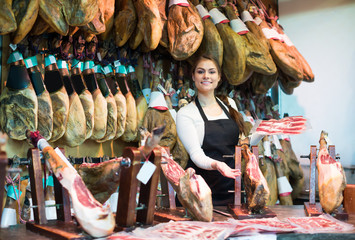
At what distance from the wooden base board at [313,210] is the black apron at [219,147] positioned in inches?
23.2

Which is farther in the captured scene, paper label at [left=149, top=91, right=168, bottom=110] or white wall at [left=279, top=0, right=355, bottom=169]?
white wall at [left=279, top=0, right=355, bottom=169]

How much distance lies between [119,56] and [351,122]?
293cm

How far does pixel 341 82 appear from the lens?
5547 millimetres

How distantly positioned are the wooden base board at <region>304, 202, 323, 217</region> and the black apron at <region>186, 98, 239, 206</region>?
1.93 ft

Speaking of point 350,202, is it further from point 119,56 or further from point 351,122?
point 351,122

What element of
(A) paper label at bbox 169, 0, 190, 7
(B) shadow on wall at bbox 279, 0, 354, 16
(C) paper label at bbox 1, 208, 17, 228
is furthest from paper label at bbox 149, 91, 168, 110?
(B) shadow on wall at bbox 279, 0, 354, 16

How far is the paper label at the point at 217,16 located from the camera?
4305 millimetres

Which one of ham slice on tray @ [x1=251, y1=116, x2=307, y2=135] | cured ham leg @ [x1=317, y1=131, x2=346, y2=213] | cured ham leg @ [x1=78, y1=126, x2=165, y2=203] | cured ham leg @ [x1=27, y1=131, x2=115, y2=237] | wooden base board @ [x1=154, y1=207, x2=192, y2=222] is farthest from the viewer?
ham slice on tray @ [x1=251, y1=116, x2=307, y2=135]

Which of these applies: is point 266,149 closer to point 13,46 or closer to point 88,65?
point 88,65

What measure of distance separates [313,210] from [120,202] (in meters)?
1.08

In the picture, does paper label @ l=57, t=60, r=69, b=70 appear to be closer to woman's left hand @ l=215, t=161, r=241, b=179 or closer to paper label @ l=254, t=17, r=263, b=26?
woman's left hand @ l=215, t=161, r=241, b=179

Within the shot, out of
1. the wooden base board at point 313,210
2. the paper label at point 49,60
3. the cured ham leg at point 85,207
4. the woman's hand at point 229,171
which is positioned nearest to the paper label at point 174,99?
the paper label at point 49,60

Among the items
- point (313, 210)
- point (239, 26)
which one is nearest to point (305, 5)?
point (239, 26)

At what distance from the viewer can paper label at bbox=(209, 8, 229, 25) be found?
430cm
